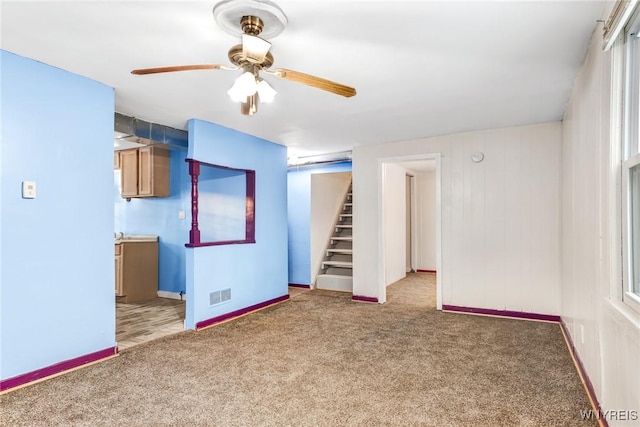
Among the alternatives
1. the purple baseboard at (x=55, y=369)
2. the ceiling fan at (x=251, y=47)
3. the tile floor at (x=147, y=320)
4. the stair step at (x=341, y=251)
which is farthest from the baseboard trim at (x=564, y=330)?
the purple baseboard at (x=55, y=369)

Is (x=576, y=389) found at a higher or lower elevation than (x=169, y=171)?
lower

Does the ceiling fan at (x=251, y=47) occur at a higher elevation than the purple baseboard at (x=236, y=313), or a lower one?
higher

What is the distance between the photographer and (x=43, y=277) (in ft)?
8.32

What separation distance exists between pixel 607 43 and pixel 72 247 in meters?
3.46

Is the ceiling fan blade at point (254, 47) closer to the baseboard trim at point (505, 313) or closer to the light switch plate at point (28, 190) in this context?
the light switch plate at point (28, 190)

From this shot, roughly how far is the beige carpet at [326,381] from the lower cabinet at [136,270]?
197 cm

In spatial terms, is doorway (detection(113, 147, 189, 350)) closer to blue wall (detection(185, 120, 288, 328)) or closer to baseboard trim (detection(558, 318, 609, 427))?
blue wall (detection(185, 120, 288, 328))

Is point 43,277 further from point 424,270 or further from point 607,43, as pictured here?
point 424,270

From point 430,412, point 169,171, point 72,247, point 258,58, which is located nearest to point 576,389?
point 430,412

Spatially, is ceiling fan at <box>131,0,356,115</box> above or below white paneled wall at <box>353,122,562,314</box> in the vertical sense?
above

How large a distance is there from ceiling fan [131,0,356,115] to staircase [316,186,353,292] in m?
4.22

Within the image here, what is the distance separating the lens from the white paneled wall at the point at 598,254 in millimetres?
1621

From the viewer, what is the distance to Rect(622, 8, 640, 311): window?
5.28 ft

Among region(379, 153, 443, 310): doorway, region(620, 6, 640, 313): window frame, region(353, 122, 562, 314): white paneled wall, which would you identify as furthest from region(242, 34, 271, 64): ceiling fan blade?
region(379, 153, 443, 310): doorway
